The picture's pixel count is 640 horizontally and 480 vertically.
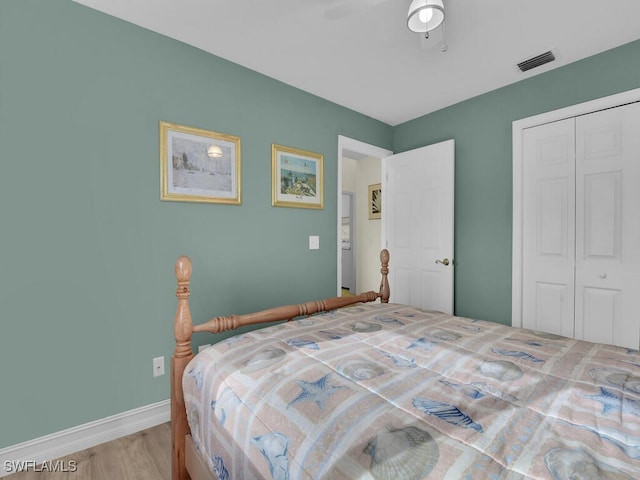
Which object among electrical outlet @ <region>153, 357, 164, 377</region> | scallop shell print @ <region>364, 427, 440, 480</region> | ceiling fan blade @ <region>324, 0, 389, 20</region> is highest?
ceiling fan blade @ <region>324, 0, 389, 20</region>

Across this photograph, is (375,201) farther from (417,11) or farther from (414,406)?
(414,406)

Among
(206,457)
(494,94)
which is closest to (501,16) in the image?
(494,94)

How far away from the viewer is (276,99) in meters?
2.58

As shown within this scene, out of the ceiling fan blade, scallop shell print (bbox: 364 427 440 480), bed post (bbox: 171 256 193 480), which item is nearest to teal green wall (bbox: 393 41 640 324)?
the ceiling fan blade

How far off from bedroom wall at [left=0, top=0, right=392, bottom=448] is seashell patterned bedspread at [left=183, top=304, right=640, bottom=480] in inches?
36.0

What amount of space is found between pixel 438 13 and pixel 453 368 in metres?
1.56

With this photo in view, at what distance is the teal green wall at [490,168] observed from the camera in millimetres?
2416

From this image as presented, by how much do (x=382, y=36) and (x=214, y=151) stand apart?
4.61 feet

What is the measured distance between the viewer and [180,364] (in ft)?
4.29

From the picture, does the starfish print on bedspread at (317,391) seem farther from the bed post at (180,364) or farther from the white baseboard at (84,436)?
the white baseboard at (84,436)

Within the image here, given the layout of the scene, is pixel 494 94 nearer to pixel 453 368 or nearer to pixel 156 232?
pixel 453 368

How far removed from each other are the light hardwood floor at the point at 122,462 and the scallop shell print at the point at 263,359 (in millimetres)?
973

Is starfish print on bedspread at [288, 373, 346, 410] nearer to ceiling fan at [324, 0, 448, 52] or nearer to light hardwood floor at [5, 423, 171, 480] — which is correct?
light hardwood floor at [5, 423, 171, 480]

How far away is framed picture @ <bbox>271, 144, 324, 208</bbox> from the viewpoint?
257 centimetres
